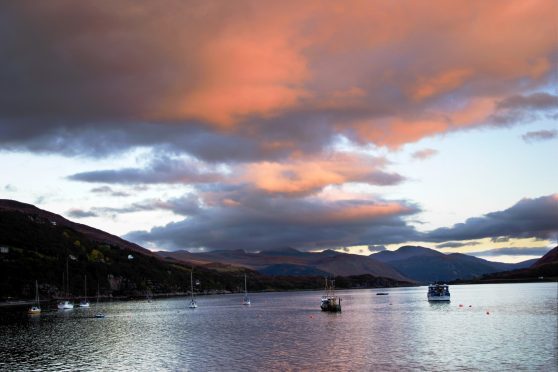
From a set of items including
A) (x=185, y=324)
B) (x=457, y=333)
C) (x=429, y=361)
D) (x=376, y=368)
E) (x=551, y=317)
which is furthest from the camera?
(x=185, y=324)

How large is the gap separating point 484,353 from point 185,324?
99041 mm

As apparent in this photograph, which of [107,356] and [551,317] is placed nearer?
[107,356]

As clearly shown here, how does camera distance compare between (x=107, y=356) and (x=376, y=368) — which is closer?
(x=376, y=368)

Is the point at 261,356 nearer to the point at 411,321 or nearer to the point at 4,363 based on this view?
the point at 4,363

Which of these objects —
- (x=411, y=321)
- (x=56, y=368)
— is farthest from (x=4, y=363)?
(x=411, y=321)

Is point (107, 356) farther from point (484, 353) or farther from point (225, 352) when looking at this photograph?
point (484, 353)

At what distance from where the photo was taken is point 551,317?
146250 millimetres

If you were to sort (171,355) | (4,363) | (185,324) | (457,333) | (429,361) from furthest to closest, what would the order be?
(185,324), (457,333), (171,355), (4,363), (429,361)

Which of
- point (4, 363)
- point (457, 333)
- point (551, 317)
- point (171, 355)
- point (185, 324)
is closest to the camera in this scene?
point (4, 363)

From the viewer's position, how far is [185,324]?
534 feet

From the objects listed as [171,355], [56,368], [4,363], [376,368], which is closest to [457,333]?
[376,368]

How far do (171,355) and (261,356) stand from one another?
16.6 m

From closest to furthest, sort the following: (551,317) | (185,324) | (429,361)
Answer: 1. (429,361)
2. (551,317)
3. (185,324)

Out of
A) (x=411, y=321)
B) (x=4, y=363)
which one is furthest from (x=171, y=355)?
(x=411, y=321)
